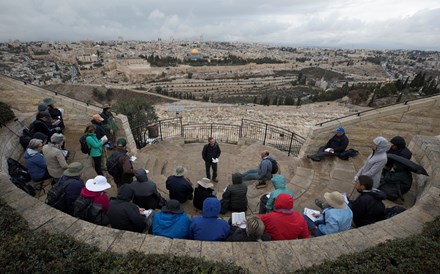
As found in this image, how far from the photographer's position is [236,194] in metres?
4.68

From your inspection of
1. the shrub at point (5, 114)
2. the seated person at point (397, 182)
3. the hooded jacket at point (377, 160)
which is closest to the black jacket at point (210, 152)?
the hooded jacket at point (377, 160)

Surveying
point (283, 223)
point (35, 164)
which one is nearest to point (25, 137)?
point (35, 164)

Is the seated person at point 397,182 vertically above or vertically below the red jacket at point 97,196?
below

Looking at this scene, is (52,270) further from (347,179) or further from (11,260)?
(347,179)

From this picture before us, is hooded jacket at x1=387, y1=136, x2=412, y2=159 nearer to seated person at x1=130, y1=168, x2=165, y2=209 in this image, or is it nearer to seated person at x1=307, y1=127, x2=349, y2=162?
seated person at x1=307, y1=127, x2=349, y2=162

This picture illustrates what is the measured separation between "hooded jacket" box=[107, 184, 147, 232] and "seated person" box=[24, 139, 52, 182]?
8.80 feet

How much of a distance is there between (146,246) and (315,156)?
6247 mm

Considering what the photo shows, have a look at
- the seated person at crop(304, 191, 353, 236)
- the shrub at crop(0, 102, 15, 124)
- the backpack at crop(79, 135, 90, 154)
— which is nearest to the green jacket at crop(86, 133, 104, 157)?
the backpack at crop(79, 135, 90, 154)

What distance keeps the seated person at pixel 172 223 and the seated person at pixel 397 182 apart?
444 cm

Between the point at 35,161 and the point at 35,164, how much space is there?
0.07 meters

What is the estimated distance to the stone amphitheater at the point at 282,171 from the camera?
9.11 feet

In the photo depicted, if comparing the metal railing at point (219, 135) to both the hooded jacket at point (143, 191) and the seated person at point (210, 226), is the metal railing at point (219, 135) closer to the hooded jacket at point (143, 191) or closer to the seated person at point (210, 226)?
the hooded jacket at point (143, 191)

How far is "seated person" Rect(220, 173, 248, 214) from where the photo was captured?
15.2 feet

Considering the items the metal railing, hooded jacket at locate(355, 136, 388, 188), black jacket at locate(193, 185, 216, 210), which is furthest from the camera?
the metal railing
